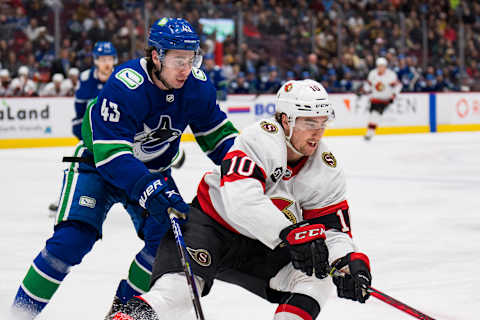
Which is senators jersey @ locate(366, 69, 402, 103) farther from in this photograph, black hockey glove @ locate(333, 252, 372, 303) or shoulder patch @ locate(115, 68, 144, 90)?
black hockey glove @ locate(333, 252, 372, 303)

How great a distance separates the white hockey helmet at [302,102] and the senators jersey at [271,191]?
6 cm

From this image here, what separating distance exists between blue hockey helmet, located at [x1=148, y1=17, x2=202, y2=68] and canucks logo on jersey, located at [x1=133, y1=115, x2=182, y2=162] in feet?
0.89

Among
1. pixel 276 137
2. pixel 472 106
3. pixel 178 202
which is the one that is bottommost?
pixel 472 106

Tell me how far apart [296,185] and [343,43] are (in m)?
12.7

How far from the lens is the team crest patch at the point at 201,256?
2.23 metres

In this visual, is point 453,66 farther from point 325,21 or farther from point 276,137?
point 276,137

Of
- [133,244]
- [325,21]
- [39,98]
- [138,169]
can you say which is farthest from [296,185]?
[325,21]

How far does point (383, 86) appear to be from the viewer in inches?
512

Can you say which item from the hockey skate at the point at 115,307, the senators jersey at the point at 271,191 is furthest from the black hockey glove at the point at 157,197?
the hockey skate at the point at 115,307

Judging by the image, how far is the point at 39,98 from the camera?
35.0 ft

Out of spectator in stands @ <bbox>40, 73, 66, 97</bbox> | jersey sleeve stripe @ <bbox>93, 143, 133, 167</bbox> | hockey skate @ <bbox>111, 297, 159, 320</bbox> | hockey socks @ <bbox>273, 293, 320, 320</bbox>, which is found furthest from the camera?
spectator in stands @ <bbox>40, 73, 66, 97</bbox>

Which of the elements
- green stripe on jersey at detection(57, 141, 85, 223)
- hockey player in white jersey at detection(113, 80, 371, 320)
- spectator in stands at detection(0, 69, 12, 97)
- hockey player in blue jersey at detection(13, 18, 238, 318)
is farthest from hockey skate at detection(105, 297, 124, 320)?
spectator in stands at detection(0, 69, 12, 97)

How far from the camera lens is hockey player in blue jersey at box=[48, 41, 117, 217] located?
Result: 5477mm

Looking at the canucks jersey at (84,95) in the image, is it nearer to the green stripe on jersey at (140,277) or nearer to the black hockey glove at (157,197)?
the green stripe on jersey at (140,277)
